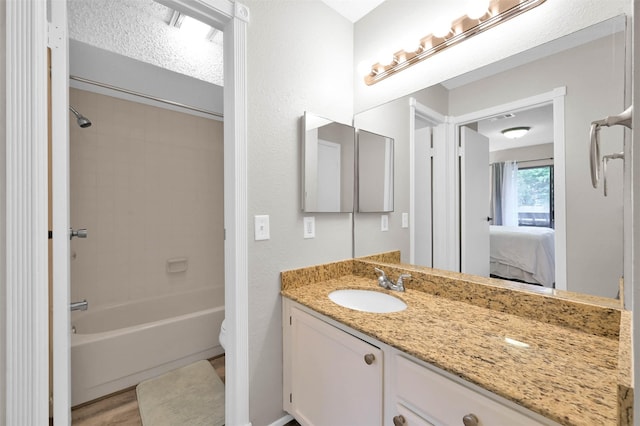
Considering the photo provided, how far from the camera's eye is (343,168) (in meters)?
1.68

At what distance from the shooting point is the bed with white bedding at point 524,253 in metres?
1.04

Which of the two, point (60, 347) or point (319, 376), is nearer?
point (60, 347)

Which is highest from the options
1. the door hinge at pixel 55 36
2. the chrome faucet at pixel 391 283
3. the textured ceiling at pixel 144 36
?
the textured ceiling at pixel 144 36

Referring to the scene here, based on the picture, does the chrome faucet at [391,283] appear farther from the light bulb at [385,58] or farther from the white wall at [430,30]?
the light bulb at [385,58]

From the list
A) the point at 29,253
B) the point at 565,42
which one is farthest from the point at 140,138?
the point at 565,42

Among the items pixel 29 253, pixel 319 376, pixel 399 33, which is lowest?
pixel 319 376

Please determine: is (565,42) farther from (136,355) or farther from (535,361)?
(136,355)

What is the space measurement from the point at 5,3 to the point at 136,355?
1.93 meters

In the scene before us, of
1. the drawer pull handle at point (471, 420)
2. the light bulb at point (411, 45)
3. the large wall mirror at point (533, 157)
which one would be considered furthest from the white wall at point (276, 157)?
the drawer pull handle at point (471, 420)

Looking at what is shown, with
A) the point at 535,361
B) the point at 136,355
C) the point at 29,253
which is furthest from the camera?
the point at 136,355

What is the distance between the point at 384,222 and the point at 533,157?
827 millimetres

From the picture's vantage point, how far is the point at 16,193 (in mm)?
796

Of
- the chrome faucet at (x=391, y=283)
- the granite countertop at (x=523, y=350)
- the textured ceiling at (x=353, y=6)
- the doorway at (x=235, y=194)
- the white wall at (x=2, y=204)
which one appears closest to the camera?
the granite countertop at (x=523, y=350)

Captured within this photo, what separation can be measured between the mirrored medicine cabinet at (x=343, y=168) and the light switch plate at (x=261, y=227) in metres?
0.24
